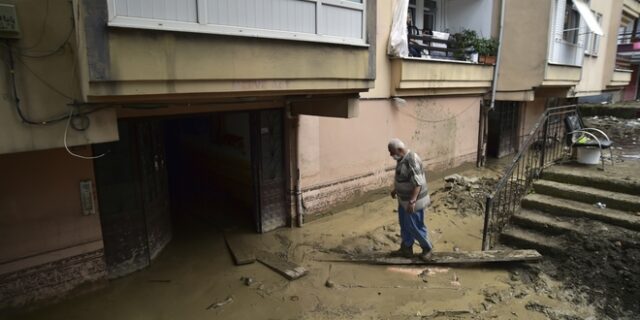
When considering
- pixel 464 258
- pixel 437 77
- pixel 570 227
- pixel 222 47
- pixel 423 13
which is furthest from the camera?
pixel 423 13

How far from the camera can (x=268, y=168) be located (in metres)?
7.23

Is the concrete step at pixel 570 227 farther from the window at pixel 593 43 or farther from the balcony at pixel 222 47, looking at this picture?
the window at pixel 593 43

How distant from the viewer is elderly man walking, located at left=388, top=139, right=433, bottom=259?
532cm

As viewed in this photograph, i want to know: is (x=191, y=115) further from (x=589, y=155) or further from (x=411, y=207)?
(x=589, y=155)

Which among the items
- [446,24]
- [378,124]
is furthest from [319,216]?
[446,24]

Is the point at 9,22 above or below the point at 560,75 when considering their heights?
above

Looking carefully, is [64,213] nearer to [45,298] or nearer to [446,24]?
[45,298]

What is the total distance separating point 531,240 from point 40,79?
265 inches

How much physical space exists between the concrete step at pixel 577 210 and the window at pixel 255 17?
→ 4.04 m

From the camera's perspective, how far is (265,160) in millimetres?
7168

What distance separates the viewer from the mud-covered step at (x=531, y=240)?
18.7 ft

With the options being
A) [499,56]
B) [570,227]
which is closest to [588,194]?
[570,227]

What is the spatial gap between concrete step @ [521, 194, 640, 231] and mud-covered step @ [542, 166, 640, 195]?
0.51 meters

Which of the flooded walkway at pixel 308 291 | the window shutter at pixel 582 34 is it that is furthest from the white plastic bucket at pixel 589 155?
the window shutter at pixel 582 34
